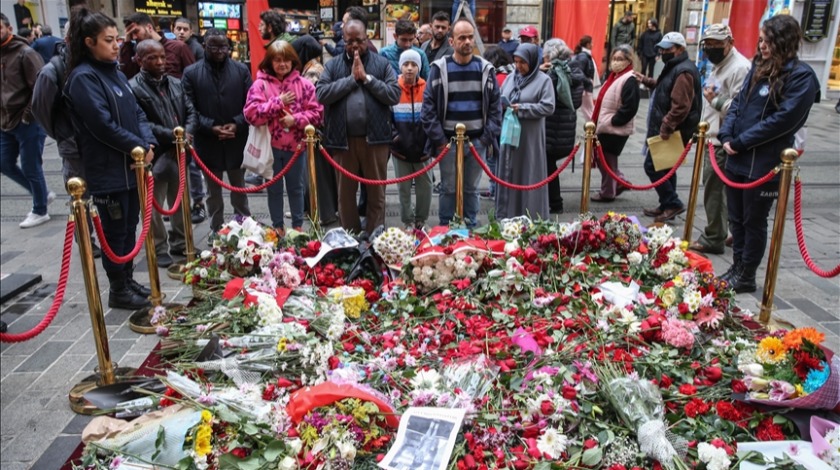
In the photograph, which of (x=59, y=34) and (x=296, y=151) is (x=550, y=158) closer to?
(x=296, y=151)

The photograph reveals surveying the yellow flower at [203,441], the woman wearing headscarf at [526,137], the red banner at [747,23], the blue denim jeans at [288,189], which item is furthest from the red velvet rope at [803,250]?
the red banner at [747,23]

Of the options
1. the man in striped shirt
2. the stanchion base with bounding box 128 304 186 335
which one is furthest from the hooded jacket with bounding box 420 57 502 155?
the stanchion base with bounding box 128 304 186 335

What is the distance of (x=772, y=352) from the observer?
3018 mm

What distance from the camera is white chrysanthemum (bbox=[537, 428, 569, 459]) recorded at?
258 cm

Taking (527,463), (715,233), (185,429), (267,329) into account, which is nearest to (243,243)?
(267,329)

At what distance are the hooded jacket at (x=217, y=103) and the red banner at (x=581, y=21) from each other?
5.88 metres

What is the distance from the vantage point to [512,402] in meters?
2.89

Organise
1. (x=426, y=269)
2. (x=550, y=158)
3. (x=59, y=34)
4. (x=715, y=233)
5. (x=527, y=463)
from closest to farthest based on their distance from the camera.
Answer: (x=527, y=463), (x=426, y=269), (x=715, y=233), (x=550, y=158), (x=59, y=34)

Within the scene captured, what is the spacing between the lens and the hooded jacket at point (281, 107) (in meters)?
5.27

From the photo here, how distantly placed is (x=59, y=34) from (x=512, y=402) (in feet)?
59.3

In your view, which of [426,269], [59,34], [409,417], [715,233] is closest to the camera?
[409,417]

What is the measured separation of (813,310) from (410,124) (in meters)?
3.41

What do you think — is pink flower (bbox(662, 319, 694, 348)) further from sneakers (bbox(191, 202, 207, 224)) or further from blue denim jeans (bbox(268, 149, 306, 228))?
sneakers (bbox(191, 202, 207, 224))

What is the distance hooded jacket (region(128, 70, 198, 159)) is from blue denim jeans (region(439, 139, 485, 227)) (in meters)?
2.13
